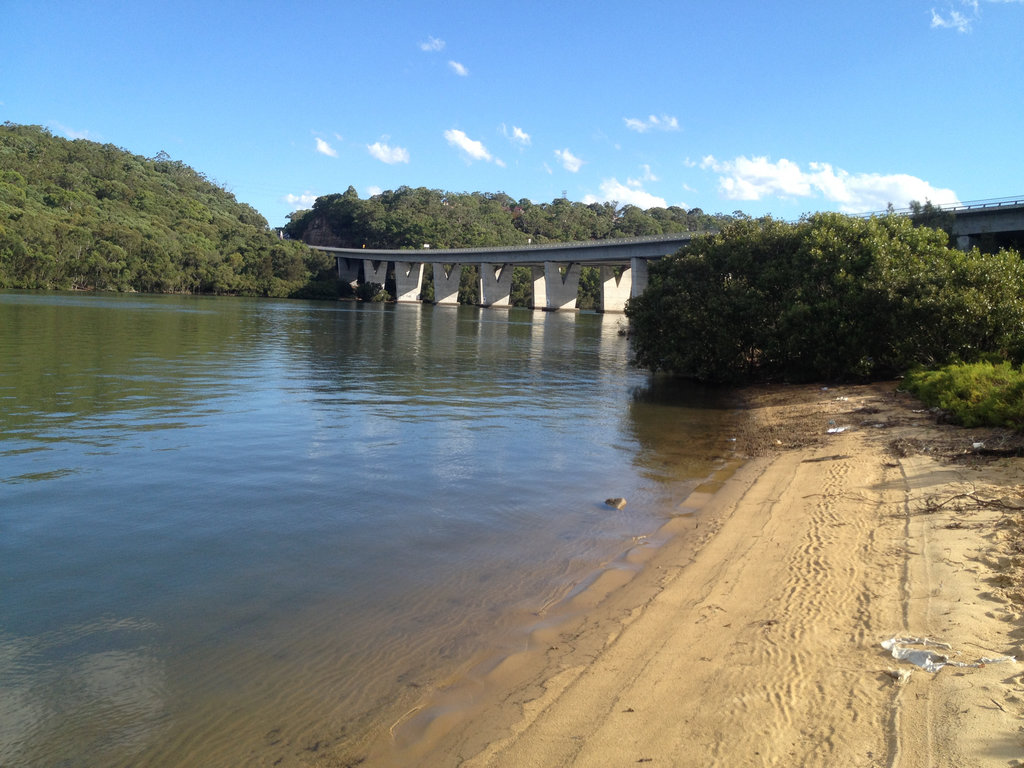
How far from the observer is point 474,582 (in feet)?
31.6

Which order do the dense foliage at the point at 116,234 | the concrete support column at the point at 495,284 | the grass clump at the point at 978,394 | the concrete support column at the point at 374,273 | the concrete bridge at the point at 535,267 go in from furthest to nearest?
the concrete support column at the point at 374,273 → the concrete support column at the point at 495,284 → the dense foliage at the point at 116,234 → the concrete bridge at the point at 535,267 → the grass clump at the point at 978,394

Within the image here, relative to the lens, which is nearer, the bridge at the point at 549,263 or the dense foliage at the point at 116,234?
the bridge at the point at 549,263

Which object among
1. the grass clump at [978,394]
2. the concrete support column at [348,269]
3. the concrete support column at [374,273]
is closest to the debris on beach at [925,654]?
the grass clump at [978,394]

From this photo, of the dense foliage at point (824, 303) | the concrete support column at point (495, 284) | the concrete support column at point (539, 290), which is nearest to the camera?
the dense foliage at point (824, 303)

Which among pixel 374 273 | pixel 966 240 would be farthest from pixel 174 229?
pixel 966 240

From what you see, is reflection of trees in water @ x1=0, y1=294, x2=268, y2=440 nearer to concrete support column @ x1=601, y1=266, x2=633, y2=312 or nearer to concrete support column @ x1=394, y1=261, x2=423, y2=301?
concrete support column @ x1=601, y1=266, x2=633, y2=312

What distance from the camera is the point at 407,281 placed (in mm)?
152375

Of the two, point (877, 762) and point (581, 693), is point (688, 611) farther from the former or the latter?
point (877, 762)

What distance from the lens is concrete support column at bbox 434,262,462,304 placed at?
479ft

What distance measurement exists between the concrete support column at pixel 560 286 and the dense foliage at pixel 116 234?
49482 millimetres

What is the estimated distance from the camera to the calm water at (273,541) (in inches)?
258

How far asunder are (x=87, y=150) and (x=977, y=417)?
604 feet

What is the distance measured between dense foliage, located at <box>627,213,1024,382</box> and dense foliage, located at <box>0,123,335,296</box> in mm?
101223

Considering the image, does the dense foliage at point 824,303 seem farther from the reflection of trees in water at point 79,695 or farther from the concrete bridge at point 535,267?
the concrete bridge at point 535,267
